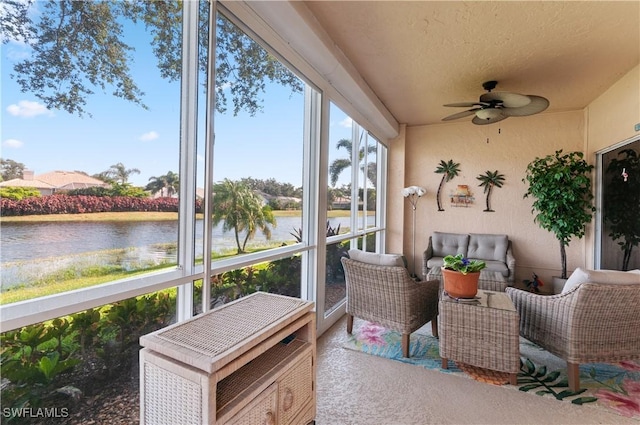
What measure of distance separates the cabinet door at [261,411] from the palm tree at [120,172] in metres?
1.11

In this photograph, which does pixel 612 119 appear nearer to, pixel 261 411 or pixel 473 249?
pixel 473 249

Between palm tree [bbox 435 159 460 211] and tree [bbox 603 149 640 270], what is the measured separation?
6.34 ft

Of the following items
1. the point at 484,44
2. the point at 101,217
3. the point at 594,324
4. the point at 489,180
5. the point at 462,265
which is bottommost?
the point at 594,324

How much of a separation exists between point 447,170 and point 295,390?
15.6ft

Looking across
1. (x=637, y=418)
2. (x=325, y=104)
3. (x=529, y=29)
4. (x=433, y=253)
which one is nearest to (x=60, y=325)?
(x=325, y=104)

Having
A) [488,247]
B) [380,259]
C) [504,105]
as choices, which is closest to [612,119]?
[504,105]

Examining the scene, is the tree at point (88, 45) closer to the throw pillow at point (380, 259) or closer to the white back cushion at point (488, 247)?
the throw pillow at point (380, 259)

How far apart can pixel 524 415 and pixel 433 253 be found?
3.18 m

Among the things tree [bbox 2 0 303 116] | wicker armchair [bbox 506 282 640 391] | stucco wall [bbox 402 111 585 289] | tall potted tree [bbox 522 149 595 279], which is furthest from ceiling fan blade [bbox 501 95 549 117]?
tree [bbox 2 0 303 116]

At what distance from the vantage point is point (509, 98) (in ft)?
8.35

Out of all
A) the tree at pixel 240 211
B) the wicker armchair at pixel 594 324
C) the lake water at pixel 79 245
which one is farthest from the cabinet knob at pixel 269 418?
the wicker armchair at pixel 594 324

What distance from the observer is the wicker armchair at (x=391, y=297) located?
243 cm

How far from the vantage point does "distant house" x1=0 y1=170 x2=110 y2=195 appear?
990mm

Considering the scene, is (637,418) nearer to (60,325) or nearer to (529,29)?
(529,29)
